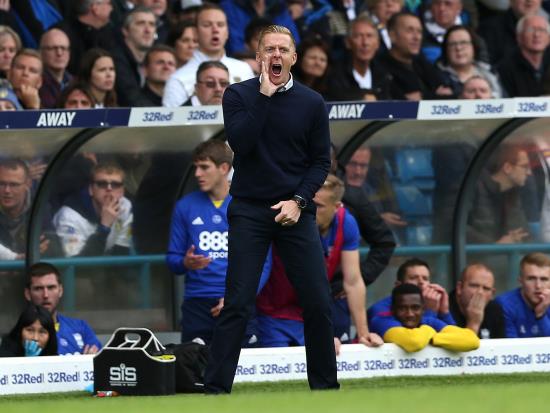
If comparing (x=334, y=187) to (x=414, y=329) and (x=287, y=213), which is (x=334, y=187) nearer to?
(x=414, y=329)

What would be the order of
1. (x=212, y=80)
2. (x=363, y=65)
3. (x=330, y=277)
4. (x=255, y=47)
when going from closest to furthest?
(x=330, y=277) < (x=212, y=80) < (x=255, y=47) < (x=363, y=65)

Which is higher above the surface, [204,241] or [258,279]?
[204,241]

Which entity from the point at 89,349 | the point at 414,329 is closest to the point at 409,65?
the point at 414,329

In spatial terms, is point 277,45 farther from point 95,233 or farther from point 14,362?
point 95,233

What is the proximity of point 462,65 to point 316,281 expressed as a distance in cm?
703

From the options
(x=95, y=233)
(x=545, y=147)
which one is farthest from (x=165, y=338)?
(x=545, y=147)

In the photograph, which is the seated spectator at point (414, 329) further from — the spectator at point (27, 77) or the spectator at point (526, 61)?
the spectator at point (526, 61)

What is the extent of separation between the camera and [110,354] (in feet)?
29.6

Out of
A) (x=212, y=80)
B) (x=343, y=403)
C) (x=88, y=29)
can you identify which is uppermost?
(x=88, y=29)

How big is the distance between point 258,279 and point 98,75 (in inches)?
176

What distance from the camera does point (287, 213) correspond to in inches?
312

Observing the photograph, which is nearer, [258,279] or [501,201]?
[258,279]

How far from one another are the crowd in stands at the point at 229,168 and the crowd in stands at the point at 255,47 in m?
0.02

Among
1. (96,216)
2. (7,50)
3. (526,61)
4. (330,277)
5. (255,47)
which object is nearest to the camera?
(330,277)
